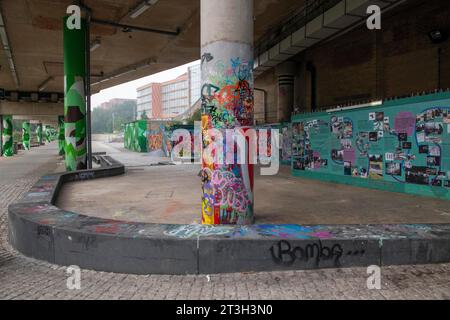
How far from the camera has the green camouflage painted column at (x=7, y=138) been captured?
32969 millimetres

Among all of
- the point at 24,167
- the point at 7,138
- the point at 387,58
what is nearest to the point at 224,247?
the point at 387,58

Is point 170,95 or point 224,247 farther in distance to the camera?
point 170,95

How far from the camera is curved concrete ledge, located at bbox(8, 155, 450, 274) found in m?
4.77

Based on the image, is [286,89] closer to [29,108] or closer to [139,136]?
[139,136]

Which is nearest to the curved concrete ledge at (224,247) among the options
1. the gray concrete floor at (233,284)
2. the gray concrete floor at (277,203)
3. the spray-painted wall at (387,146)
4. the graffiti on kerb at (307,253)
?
the graffiti on kerb at (307,253)

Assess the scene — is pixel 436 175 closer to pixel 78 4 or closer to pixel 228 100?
pixel 228 100

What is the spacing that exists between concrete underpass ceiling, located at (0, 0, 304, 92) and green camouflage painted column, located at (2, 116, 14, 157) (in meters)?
9.01

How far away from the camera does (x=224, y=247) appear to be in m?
4.77

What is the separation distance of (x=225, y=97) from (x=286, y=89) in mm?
18027

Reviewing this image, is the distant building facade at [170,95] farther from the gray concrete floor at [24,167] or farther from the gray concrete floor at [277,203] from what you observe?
the gray concrete floor at [277,203]

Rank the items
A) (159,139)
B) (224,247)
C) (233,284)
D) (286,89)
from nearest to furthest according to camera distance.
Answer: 1. (233,284)
2. (224,247)
3. (286,89)
4. (159,139)

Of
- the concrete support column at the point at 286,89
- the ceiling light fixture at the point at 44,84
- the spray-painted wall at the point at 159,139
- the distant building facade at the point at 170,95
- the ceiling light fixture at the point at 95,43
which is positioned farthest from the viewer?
the distant building facade at the point at 170,95

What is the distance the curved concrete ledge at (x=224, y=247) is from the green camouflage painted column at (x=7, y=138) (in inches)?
1273

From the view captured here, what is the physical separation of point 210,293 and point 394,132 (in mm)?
8014
